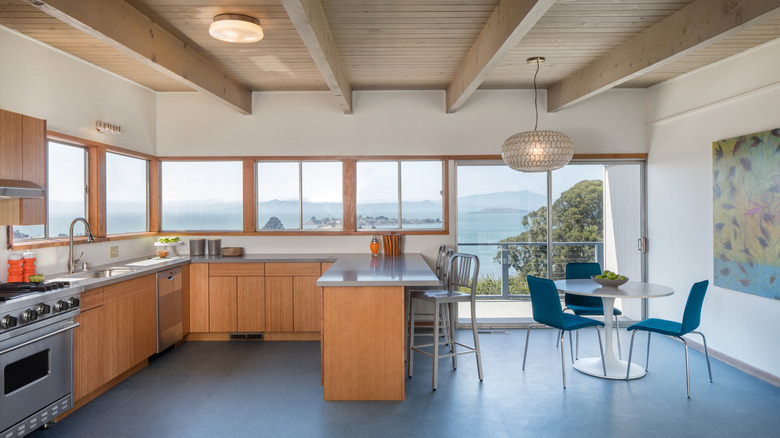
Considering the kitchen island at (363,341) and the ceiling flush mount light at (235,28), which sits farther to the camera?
the kitchen island at (363,341)

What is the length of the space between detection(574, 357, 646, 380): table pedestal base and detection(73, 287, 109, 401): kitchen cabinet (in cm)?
382

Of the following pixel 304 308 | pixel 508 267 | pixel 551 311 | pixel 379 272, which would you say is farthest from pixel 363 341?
pixel 508 267

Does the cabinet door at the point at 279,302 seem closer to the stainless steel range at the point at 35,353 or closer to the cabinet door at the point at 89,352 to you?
the cabinet door at the point at 89,352

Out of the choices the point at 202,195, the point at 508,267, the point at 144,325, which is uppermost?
the point at 202,195

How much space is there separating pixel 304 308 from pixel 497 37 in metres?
3.26

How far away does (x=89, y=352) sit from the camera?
3199 mm

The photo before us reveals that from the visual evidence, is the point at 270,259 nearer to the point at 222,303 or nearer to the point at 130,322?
the point at 222,303

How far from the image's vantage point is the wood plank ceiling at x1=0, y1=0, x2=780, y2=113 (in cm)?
284

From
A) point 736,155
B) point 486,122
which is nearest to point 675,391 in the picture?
point 736,155

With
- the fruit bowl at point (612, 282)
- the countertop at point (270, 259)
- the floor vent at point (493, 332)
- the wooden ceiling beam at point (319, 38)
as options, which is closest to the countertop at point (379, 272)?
the countertop at point (270, 259)

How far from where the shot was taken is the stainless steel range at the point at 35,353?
2.47 meters

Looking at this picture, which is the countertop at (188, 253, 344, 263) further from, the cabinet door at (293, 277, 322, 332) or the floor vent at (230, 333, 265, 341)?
the floor vent at (230, 333, 265, 341)

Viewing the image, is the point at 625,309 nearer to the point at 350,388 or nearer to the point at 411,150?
the point at 411,150

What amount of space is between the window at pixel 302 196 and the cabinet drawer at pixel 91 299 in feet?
7.20
